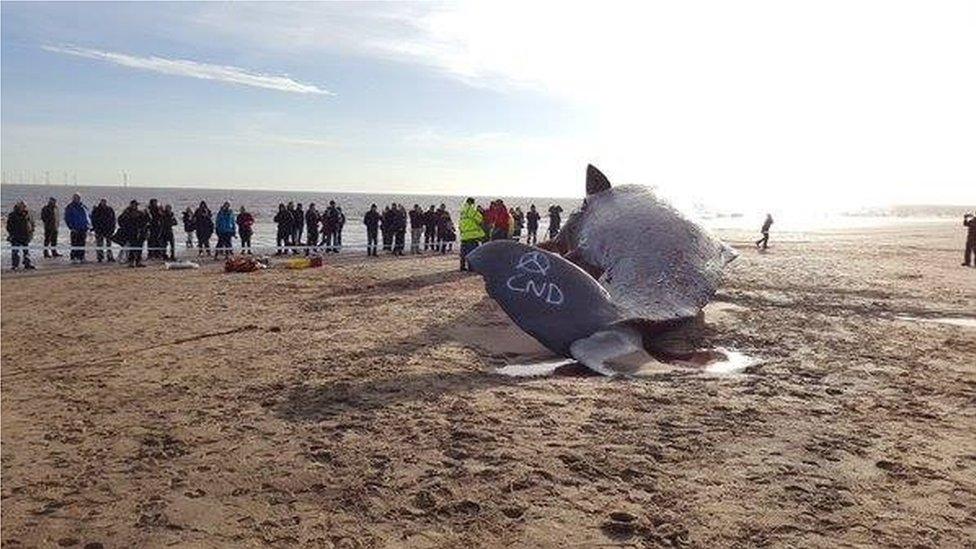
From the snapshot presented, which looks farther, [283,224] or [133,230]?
[283,224]

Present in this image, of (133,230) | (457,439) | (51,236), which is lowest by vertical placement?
(457,439)

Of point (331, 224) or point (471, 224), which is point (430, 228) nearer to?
point (331, 224)

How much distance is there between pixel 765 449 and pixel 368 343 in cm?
622

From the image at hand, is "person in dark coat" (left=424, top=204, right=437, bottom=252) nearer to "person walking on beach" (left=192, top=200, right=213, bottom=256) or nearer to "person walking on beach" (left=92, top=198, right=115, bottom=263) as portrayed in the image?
"person walking on beach" (left=192, top=200, right=213, bottom=256)

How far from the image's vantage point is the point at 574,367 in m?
9.56

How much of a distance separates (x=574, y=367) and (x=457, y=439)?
9.99ft

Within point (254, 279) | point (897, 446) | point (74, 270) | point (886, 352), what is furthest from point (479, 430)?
point (74, 270)

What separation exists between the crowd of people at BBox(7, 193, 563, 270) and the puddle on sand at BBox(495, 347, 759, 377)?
11.2 metres

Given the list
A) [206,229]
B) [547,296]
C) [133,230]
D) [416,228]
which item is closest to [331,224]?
[416,228]

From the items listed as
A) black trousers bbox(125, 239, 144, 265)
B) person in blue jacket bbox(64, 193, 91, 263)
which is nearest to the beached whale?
black trousers bbox(125, 239, 144, 265)

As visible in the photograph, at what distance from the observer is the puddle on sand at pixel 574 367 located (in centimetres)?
939

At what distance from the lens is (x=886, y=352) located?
1087 cm

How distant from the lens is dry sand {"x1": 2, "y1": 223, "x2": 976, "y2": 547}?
5.25m

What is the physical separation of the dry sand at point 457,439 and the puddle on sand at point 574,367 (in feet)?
0.77
